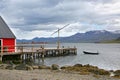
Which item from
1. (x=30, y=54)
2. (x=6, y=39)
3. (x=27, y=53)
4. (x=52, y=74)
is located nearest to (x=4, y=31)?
(x=6, y=39)

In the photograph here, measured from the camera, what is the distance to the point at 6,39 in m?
45.5

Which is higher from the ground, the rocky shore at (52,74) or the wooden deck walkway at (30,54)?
the wooden deck walkway at (30,54)

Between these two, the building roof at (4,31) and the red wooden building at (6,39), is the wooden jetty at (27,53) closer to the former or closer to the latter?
the red wooden building at (6,39)

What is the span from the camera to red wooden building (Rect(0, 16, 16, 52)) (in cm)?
4459

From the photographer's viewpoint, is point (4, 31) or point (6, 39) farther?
point (4, 31)

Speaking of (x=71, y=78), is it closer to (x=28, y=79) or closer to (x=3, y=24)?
(x=28, y=79)

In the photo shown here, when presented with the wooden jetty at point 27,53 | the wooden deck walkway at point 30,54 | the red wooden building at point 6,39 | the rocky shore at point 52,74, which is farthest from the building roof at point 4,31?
the rocky shore at point 52,74

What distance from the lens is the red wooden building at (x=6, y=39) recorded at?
44.6 m

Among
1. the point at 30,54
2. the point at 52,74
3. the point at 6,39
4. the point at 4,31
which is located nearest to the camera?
the point at 52,74

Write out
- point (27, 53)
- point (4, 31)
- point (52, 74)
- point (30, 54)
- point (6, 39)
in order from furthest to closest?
1. point (30, 54)
2. point (27, 53)
3. point (4, 31)
4. point (6, 39)
5. point (52, 74)

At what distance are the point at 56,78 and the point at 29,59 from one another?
2908 centimetres

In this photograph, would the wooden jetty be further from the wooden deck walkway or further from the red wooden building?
the red wooden building

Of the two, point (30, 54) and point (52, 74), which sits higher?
point (30, 54)

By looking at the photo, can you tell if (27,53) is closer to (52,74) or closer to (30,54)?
(30,54)
